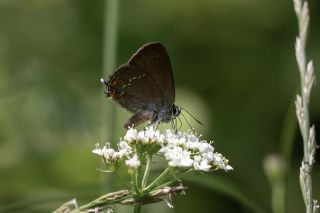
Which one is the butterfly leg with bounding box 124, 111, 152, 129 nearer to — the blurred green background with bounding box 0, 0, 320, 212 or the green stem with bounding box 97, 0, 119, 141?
the green stem with bounding box 97, 0, 119, 141

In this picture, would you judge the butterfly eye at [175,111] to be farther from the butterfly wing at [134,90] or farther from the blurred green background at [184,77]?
the blurred green background at [184,77]

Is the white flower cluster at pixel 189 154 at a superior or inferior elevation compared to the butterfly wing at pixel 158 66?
inferior

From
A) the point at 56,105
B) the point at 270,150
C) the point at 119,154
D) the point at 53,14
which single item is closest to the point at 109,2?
the point at 119,154

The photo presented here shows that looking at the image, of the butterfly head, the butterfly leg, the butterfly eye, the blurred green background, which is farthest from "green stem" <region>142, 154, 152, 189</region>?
the blurred green background

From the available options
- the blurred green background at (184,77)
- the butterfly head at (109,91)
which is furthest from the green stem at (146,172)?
the blurred green background at (184,77)

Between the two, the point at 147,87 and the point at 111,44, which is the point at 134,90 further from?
the point at 111,44

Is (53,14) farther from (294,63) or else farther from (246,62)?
(294,63)

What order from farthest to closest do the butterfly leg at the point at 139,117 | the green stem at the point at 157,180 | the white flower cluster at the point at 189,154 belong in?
1. the butterfly leg at the point at 139,117
2. the white flower cluster at the point at 189,154
3. the green stem at the point at 157,180

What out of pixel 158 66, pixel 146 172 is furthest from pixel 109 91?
pixel 146 172
